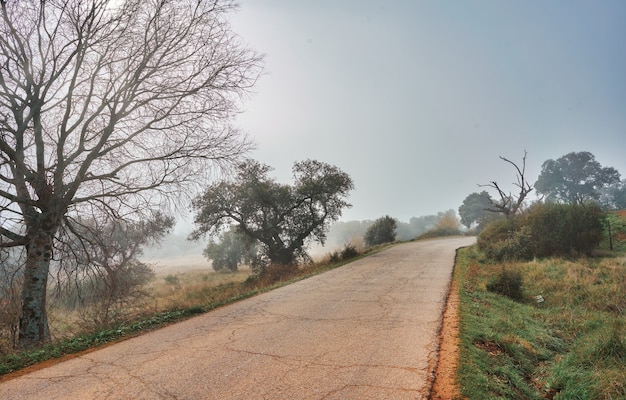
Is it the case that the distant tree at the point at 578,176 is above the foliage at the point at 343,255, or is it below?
above

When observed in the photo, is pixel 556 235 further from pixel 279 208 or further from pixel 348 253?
pixel 279 208

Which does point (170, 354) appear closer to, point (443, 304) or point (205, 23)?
point (443, 304)

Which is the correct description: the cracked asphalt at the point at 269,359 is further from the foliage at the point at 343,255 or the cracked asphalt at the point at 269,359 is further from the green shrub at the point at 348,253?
the green shrub at the point at 348,253

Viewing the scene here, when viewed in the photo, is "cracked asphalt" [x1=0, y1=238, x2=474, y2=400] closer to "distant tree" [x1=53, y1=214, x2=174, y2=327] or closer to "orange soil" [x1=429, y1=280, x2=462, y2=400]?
"orange soil" [x1=429, y1=280, x2=462, y2=400]

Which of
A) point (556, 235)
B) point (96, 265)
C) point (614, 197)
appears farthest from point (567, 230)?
point (614, 197)

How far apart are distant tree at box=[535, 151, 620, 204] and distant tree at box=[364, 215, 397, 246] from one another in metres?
49.3

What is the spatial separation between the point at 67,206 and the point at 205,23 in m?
6.37

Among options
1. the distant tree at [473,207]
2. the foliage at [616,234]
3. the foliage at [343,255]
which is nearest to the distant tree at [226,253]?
the foliage at [343,255]

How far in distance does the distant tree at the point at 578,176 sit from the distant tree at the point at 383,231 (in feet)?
162

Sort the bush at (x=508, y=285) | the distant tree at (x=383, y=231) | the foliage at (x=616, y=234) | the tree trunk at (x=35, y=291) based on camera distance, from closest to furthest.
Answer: the tree trunk at (x=35, y=291) → the bush at (x=508, y=285) → the foliage at (x=616, y=234) → the distant tree at (x=383, y=231)

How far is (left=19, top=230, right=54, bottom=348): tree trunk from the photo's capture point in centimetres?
787

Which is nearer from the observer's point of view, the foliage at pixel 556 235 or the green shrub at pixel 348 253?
the foliage at pixel 556 235

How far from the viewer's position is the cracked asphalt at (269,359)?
374cm

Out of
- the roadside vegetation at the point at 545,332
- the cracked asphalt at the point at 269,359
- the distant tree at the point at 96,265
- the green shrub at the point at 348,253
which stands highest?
the distant tree at the point at 96,265
